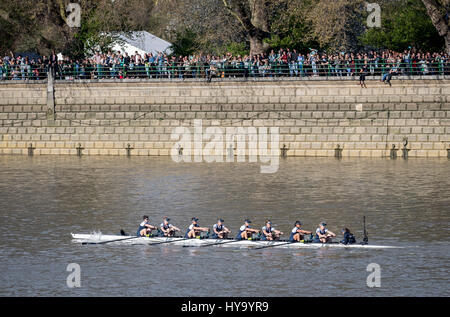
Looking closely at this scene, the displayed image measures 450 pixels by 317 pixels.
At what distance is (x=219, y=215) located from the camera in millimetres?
37250

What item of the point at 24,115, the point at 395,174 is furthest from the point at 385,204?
the point at 24,115

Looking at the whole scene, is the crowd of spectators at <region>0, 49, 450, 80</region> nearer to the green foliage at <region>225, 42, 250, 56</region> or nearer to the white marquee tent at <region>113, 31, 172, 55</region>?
the green foliage at <region>225, 42, 250, 56</region>

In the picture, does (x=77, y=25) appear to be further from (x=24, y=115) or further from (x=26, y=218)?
(x=26, y=218)

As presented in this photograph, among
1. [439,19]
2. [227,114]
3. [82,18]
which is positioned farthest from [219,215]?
[82,18]

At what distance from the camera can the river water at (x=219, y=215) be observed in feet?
89.9

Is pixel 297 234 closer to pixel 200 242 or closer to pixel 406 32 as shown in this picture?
pixel 200 242

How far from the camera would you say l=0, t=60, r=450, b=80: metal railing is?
49.2 m

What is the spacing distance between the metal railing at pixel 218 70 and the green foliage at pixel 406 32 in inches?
218

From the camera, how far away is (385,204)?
127 feet

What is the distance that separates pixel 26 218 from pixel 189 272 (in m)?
11.2

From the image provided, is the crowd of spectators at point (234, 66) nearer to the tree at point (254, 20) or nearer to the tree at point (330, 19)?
the tree at point (330, 19)

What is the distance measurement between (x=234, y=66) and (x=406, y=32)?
11.8 m

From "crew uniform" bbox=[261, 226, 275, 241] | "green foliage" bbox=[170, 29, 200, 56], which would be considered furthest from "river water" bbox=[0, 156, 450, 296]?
"green foliage" bbox=[170, 29, 200, 56]
